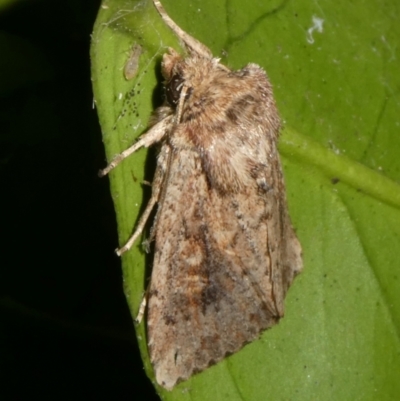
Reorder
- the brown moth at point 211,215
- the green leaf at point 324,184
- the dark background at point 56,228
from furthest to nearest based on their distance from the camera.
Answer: the dark background at point 56,228, the green leaf at point 324,184, the brown moth at point 211,215

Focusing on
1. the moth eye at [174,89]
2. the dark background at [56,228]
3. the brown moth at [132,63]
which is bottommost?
the dark background at [56,228]

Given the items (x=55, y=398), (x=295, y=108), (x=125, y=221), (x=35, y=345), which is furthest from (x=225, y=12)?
(x=55, y=398)

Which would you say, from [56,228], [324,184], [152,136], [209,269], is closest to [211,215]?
[209,269]

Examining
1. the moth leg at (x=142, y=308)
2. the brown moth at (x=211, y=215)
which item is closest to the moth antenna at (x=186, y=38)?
the brown moth at (x=211, y=215)

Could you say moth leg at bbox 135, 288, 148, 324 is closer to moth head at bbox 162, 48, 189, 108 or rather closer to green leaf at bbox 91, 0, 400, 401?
green leaf at bbox 91, 0, 400, 401

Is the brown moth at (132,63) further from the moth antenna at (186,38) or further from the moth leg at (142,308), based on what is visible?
the moth leg at (142,308)

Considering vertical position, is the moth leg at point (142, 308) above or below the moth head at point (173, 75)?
below

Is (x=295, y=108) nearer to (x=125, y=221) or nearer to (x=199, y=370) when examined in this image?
(x=125, y=221)

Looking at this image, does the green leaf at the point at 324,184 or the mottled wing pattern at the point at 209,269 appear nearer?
the mottled wing pattern at the point at 209,269
